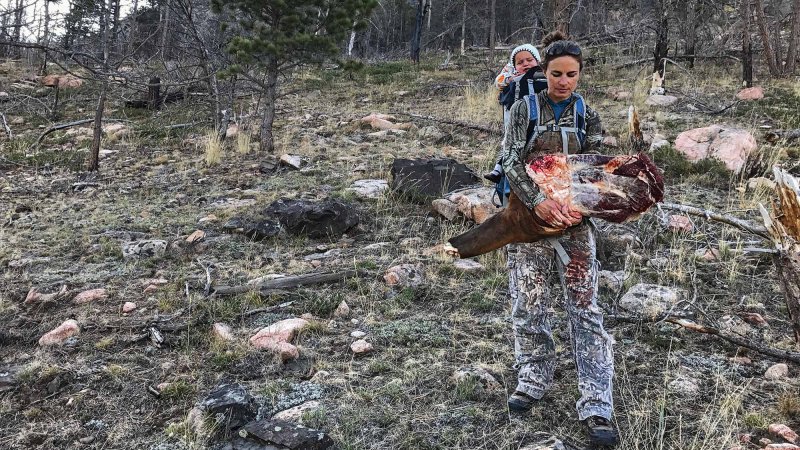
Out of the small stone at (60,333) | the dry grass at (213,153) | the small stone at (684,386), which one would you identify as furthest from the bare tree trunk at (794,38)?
the small stone at (60,333)

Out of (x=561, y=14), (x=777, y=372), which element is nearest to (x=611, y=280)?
(x=777, y=372)

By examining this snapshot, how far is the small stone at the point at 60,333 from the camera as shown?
3.88 metres

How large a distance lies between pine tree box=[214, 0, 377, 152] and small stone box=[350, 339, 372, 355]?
235 inches

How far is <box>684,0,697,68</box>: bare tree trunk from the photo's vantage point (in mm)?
12359

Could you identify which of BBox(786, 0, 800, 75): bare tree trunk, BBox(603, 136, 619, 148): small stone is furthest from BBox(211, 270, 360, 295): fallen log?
BBox(786, 0, 800, 75): bare tree trunk

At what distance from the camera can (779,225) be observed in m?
3.10

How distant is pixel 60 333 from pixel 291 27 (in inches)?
253

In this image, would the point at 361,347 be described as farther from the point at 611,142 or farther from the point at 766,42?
the point at 766,42

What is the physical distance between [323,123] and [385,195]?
536 centimetres

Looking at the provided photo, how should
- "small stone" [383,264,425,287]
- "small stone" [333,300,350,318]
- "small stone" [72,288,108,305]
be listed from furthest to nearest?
"small stone" [383,264,425,287] → "small stone" [72,288,108,305] → "small stone" [333,300,350,318]

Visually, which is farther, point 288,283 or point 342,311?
point 288,283

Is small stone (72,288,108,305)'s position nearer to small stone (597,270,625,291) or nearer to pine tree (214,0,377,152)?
small stone (597,270,625,291)

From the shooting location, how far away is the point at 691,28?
13.0 meters

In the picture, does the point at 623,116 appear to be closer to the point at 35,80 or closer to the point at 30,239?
the point at 30,239
